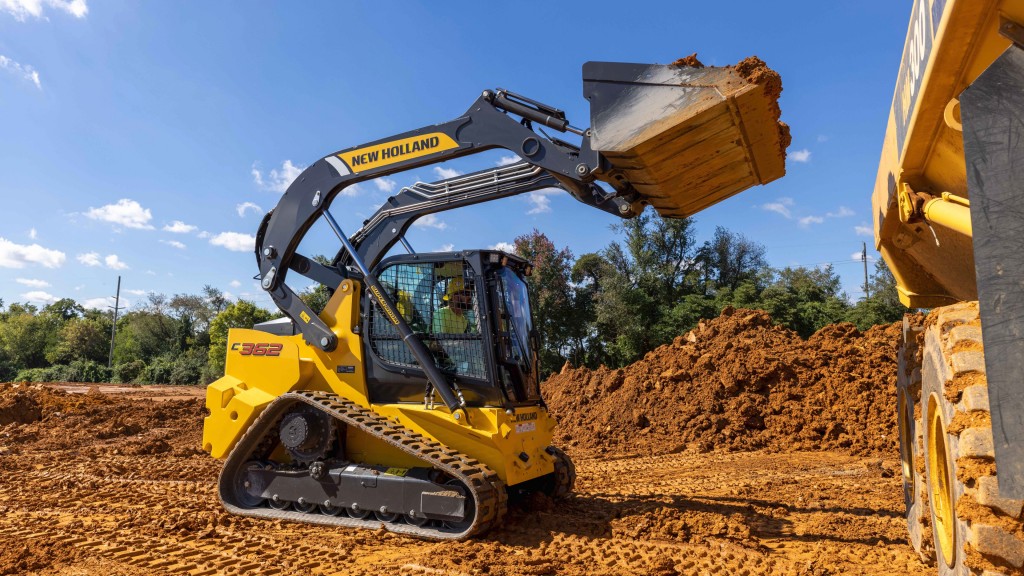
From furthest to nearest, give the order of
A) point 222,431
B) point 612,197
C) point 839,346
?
point 839,346 → point 222,431 → point 612,197

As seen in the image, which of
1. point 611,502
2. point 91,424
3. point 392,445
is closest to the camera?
point 392,445

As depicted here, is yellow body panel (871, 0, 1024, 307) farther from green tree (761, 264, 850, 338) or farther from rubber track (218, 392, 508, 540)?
green tree (761, 264, 850, 338)

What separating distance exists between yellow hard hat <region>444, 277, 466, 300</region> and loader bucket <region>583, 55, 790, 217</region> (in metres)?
1.85

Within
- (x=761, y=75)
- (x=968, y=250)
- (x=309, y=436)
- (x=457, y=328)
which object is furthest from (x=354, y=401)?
(x=968, y=250)

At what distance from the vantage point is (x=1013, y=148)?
82.8 inches

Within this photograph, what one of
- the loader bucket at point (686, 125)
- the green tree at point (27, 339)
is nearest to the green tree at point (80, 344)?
the green tree at point (27, 339)

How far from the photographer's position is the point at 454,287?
636 cm

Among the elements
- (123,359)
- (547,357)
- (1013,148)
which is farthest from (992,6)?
(123,359)

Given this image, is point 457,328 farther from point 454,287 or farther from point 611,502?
point 611,502

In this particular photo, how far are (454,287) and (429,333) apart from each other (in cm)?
49

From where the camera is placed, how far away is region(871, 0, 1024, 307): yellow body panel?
227 centimetres

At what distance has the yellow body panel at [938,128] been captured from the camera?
2271mm

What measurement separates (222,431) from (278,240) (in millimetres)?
1990

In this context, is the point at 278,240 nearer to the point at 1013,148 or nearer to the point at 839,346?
the point at 1013,148
